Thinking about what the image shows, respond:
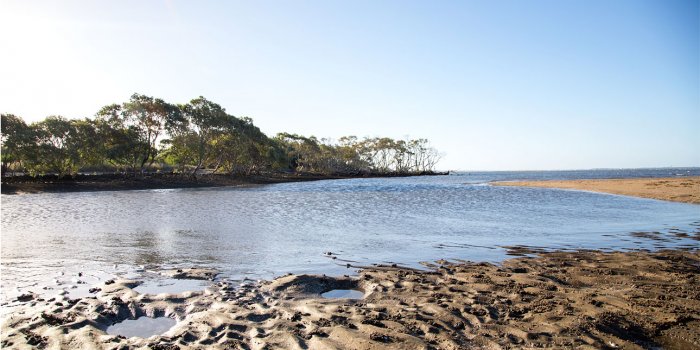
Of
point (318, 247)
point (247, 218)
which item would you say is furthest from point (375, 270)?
point (247, 218)

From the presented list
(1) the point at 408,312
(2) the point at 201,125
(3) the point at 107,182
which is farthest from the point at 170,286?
(2) the point at 201,125

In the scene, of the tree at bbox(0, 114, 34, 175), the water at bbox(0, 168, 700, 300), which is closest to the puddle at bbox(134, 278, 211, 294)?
the water at bbox(0, 168, 700, 300)

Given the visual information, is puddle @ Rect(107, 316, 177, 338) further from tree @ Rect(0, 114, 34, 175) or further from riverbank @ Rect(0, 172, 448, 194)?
tree @ Rect(0, 114, 34, 175)

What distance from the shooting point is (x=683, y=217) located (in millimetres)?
20641

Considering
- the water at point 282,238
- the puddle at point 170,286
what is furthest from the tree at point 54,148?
the puddle at point 170,286

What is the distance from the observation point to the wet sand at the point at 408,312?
5707 mm

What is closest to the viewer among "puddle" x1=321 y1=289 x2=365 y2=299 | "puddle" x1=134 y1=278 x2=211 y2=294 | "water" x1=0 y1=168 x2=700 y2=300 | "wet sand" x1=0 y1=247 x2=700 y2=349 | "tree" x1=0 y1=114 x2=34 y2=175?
"wet sand" x1=0 y1=247 x2=700 y2=349

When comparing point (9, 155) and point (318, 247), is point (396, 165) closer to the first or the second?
point (9, 155)

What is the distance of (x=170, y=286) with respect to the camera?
347 inches

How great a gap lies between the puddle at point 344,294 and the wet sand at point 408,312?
0.19 m

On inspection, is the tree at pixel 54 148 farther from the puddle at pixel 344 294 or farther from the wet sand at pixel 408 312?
the puddle at pixel 344 294

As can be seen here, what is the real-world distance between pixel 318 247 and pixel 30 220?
57.6 feet

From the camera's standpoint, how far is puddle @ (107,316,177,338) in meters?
6.25

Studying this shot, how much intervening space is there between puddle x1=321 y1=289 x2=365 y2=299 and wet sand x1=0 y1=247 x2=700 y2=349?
185 millimetres
